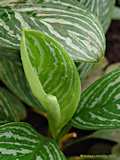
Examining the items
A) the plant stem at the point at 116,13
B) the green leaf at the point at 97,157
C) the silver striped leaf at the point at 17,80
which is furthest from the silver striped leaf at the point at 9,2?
the plant stem at the point at 116,13

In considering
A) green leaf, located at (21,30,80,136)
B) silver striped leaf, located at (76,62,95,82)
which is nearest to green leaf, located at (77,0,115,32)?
silver striped leaf, located at (76,62,95,82)

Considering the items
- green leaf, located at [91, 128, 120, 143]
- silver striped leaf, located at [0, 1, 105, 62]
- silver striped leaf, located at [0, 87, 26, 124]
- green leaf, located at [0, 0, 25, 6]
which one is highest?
green leaf, located at [0, 0, 25, 6]

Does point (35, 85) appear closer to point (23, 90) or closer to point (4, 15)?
point (4, 15)

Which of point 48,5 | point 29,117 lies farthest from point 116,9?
point 48,5

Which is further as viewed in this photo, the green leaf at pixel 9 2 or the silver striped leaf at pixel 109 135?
the silver striped leaf at pixel 109 135

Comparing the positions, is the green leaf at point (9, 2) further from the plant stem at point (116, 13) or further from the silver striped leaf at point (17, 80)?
the plant stem at point (116, 13)

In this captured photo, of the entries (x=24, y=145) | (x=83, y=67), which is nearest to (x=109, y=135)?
(x=83, y=67)

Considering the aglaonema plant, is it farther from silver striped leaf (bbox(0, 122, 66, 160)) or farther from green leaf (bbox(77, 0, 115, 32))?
green leaf (bbox(77, 0, 115, 32))
